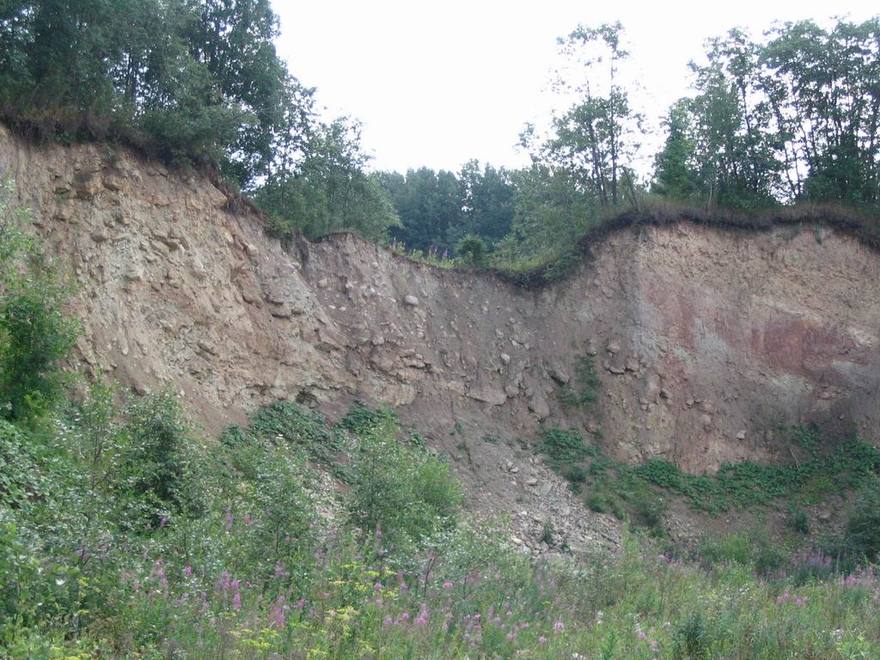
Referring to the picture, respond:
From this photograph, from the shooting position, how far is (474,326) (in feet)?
74.2

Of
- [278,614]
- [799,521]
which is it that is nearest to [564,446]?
[799,521]

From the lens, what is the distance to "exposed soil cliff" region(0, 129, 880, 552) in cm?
1580

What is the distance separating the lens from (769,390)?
79.5 feet

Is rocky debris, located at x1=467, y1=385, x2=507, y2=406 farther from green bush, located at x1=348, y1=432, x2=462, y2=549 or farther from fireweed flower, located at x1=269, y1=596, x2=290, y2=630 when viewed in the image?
fireweed flower, located at x1=269, y1=596, x2=290, y2=630

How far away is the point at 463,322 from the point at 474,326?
31cm

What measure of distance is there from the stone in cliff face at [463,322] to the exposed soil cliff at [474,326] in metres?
0.04

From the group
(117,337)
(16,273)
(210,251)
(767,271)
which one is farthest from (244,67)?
(767,271)

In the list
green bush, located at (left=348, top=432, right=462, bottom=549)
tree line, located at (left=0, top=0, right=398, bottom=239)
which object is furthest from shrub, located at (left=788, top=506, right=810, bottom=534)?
tree line, located at (left=0, top=0, right=398, bottom=239)

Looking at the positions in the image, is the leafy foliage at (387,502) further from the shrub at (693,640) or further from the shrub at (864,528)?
the shrub at (864,528)

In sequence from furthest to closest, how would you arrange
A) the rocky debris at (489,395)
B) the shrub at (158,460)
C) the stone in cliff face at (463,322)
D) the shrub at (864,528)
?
the rocky debris at (489,395), the shrub at (864,528), the stone in cliff face at (463,322), the shrub at (158,460)

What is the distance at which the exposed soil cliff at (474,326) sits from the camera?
1580cm

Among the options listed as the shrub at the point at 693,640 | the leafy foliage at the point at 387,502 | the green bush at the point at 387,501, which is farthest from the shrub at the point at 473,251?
the shrub at the point at 693,640

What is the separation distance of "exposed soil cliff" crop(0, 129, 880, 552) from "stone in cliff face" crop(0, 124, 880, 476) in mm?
42

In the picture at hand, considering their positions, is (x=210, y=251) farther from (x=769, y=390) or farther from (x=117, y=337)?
(x=769, y=390)
